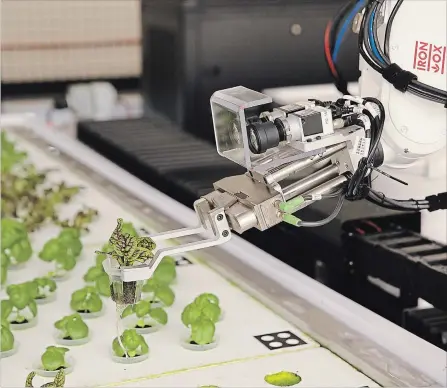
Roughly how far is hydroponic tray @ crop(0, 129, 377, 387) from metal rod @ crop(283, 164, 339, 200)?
27cm

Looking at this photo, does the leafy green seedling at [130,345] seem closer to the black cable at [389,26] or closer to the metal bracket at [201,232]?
the metal bracket at [201,232]

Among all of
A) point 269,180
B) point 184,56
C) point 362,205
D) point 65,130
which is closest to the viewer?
point 269,180

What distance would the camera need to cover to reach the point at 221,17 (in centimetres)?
241

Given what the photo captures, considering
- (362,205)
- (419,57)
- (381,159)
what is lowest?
(362,205)

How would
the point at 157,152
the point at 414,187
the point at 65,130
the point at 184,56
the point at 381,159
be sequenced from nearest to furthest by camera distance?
the point at 381,159, the point at 414,187, the point at 157,152, the point at 184,56, the point at 65,130

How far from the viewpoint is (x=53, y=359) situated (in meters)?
1.26

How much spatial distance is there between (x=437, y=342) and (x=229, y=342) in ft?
1.16

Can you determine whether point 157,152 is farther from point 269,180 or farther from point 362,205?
point 269,180

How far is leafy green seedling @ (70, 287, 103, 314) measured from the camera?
4.82 feet

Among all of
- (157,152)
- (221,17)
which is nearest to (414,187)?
(157,152)

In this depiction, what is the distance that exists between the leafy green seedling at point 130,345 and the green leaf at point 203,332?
0.08m

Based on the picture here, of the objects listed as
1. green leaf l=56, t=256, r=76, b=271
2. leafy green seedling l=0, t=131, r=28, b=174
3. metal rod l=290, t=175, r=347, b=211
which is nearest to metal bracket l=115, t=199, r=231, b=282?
metal rod l=290, t=175, r=347, b=211

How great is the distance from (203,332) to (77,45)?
2.67 m

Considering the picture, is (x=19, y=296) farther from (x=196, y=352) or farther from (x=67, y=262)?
(x=196, y=352)
